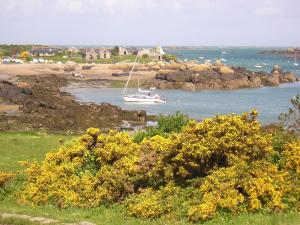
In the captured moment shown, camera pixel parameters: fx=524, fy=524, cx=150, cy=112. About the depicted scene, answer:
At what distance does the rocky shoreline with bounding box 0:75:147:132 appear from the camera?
1647 inches

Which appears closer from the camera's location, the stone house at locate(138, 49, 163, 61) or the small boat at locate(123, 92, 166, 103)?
the small boat at locate(123, 92, 166, 103)

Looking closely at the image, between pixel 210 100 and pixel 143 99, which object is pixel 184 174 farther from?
pixel 210 100

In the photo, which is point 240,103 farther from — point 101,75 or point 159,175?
point 159,175

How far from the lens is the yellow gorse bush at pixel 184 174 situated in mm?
11828

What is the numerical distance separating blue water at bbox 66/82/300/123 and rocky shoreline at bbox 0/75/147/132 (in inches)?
411

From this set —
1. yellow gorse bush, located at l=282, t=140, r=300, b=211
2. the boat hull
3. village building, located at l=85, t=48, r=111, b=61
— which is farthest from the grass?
village building, located at l=85, t=48, r=111, b=61

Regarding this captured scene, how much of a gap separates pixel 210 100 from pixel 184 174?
204 ft

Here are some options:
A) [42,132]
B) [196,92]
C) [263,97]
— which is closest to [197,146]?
[42,132]

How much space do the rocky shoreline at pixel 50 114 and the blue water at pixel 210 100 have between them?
10452 mm

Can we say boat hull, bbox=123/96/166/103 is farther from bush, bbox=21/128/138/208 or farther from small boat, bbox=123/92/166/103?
bush, bbox=21/128/138/208

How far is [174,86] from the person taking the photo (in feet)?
299

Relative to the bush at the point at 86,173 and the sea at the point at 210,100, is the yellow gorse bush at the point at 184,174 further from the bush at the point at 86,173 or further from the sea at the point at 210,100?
the sea at the point at 210,100

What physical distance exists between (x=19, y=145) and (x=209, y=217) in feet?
60.7

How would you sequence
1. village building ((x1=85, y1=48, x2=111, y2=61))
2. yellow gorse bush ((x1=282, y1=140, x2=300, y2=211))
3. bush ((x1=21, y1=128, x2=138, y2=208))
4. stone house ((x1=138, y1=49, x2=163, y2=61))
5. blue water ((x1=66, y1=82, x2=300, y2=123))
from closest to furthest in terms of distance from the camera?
yellow gorse bush ((x1=282, y1=140, x2=300, y2=211)) → bush ((x1=21, y1=128, x2=138, y2=208)) → blue water ((x1=66, y1=82, x2=300, y2=123)) → stone house ((x1=138, y1=49, x2=163, y2=61)) → village building ((x1=85, y1=48, x2=111, y2=61))
